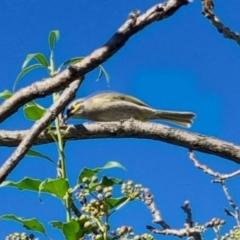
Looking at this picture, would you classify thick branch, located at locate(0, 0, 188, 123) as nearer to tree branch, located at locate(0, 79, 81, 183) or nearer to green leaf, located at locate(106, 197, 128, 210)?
tree branch, located at locate(0, 79, 81, 183)

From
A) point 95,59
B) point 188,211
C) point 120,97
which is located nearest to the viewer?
point 95,59

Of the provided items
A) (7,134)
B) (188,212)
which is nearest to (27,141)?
(188,212)

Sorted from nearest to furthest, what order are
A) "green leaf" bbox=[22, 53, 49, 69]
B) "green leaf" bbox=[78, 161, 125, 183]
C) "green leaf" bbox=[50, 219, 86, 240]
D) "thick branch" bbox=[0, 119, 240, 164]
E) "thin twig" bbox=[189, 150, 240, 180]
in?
1. "green leaf" bbox=[50, 219, 86, 240]
2. "green leaf" bbox=[78, 161, 125, 183]
3. "green leaf" bbox=[22, 53, 49, 69]
4. "thick branch" bbox=[0, 119, 240, 164]
5. "thin twig" bbox=[189, 150, 240, 180]

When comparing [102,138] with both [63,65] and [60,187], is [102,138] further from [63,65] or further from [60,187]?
[60,187]

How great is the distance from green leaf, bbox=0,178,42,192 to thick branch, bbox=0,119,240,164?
0.55 metres

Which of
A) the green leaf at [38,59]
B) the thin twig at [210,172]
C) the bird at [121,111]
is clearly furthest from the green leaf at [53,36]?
the bird at [121,111]

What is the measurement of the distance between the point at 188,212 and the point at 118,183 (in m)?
0.46

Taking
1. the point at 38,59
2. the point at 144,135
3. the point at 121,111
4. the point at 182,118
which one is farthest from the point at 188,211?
the point at 182,118

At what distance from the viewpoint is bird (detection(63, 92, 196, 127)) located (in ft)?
17.1

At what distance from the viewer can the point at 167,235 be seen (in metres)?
2.28

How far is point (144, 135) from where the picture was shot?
100.0 inches

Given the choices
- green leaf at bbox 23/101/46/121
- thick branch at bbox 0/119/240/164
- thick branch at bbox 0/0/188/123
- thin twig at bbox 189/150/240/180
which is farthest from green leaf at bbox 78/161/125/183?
thin twig at bbox 189/150/240/180

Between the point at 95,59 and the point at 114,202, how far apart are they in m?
0.57

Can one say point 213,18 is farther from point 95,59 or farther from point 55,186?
point 95,59
